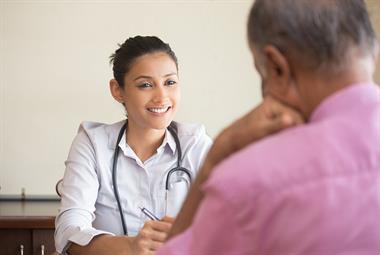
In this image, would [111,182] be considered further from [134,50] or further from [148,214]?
[134,50]

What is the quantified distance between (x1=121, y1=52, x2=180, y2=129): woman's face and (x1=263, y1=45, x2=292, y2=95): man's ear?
3.47 ft

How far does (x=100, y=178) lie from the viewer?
5.96 feet

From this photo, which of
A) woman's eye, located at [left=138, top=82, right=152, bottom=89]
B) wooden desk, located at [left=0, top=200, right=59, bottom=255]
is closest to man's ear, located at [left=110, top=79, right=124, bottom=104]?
woman's eye, located at [left=138, top=82, right=152, bottom=89]

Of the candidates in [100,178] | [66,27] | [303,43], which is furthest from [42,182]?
[303,43]

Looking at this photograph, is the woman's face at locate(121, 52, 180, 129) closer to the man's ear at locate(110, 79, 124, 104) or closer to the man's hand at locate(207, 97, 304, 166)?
the man's ear at locate(110, 79, 124, 104)

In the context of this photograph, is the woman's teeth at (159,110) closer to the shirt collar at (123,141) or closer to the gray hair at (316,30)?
the shirt collar at (123,141)

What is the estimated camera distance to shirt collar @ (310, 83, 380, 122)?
0.70 meters

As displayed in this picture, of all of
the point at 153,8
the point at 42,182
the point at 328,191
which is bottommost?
the point at 42,182

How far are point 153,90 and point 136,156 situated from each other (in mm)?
208

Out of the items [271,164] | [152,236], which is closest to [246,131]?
[271,164]

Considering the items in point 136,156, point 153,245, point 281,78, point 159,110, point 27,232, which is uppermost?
point 281,78

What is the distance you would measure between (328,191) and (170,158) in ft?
4.10

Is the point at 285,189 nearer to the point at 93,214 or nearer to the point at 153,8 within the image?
the point at 93,214

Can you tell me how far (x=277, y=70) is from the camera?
76 cm
